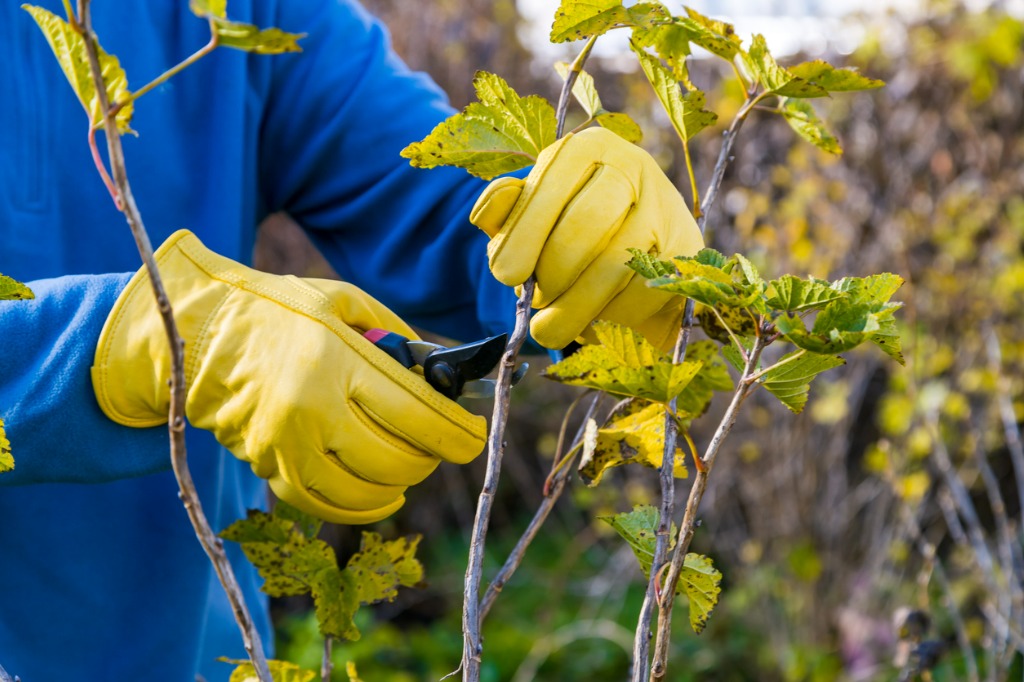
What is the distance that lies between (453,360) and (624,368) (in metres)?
0.23

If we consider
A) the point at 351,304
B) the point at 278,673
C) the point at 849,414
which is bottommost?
the point at 849,414

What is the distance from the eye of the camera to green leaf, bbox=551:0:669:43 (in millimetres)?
780

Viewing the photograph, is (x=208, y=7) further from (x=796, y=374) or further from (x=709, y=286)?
(x=796, y=374)

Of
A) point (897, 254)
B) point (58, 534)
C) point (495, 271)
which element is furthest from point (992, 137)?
point (58, 534)

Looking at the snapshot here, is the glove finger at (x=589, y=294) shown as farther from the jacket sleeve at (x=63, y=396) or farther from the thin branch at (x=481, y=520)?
the jacket sleeve at (x=63, y=396)

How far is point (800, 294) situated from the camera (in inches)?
28.5

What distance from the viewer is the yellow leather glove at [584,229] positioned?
2.85 ft

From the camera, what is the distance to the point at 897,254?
2863 millimetres

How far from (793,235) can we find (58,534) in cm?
227

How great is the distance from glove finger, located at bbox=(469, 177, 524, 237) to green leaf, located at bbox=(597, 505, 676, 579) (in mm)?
292

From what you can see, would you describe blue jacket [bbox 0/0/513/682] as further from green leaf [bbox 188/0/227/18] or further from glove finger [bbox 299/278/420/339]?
green leaf [bbox 188/0/227/18]

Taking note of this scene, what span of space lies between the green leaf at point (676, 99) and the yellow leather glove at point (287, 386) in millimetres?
343

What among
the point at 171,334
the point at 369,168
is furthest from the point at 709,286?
the point at 369,168

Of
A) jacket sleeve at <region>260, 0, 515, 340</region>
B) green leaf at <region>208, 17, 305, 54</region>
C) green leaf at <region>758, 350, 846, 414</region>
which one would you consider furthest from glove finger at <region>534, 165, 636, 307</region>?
jacket sleeve at <region>260, 0, 515, 340</region>
